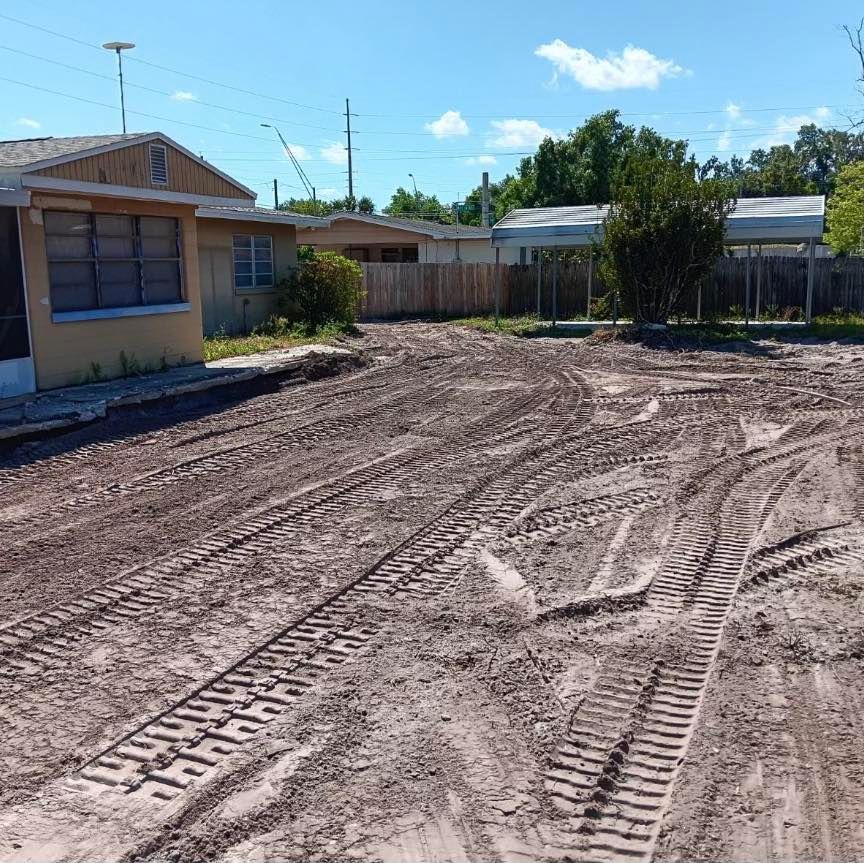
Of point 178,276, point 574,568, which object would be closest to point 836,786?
point 574,568

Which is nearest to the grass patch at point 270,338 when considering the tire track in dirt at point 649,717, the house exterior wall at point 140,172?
the house exterior wall at point 140,172

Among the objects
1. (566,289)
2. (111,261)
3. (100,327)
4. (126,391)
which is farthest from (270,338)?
(566,289)

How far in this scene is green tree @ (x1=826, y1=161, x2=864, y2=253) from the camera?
3353 centimetres

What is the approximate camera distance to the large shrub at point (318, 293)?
914 inches

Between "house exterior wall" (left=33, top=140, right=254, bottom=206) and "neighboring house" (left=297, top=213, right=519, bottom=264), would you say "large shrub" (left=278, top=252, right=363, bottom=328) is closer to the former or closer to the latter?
"house exterior wall" (left=33, top=140, right=254, bottom=206)

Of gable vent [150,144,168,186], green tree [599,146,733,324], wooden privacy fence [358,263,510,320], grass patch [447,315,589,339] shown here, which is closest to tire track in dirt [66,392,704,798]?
gable vent [150,144,168,186]

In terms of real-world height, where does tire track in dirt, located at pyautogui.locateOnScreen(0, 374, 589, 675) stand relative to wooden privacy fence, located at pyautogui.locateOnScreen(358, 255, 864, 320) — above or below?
below

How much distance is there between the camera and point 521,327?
2497 centimetres

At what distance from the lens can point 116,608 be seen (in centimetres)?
586

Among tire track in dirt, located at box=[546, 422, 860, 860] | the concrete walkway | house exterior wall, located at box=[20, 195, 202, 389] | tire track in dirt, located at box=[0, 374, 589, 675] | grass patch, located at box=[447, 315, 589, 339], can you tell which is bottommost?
tire track in dirt, located at box=[546, 422, 860, 860]

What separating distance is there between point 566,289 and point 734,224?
582 cm

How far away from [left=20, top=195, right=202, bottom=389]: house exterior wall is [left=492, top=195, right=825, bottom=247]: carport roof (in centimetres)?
1190

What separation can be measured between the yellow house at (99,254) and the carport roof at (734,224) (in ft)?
34.9

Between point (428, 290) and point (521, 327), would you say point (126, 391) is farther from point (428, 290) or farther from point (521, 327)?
point (428, 290)
